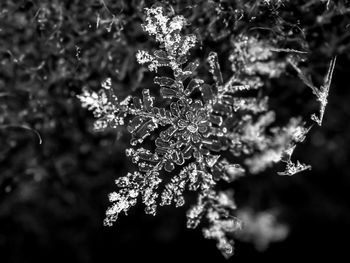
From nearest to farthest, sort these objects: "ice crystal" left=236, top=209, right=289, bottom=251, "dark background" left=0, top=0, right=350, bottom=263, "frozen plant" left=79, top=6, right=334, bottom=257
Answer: "frozen plant" left=79, top=6, right=334, bottom=257, "dark background" left=0, top=0, right=350, bottom=263, "ice crystal" left=236, top=209, right=289, bottom=251

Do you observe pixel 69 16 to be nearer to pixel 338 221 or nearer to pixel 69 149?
pixel 69 149

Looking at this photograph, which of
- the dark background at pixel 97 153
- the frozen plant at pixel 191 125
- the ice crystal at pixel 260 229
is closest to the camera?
the frozen plant at pixel 191 125

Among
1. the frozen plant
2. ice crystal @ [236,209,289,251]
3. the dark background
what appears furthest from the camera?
ice crystal @ [236,209,289,251]

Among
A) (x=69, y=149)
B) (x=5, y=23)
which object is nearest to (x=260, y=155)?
(x=69, y=149)

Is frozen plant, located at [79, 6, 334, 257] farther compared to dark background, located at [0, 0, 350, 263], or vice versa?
dark background, located at [0, 0, 350, 263]
